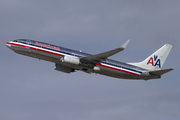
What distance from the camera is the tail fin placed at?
61.1 m

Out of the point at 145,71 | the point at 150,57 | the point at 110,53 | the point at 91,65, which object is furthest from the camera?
the point at 150,57

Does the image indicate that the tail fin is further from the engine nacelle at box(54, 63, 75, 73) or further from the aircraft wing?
the engine nacelle at box(54, 63, 75, 73)

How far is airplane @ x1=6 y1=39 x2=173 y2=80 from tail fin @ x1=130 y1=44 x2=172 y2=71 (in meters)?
0.81

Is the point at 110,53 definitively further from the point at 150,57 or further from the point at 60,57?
the point at 150,57

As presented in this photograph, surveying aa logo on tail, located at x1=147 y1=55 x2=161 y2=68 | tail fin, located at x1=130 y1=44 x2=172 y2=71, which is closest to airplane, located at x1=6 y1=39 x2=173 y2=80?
tail fin, located at x1=130 y1=44 x2=172 y2=71

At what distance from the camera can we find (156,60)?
2448 inches

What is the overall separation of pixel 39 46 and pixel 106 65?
14.2 m

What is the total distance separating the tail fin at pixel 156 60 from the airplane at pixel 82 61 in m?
0.81

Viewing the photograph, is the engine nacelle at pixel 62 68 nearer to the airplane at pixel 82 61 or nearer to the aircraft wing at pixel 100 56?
the airplane at pixel 82 61

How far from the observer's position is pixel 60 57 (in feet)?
174

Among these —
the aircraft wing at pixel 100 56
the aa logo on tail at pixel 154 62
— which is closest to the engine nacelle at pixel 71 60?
the aircraft wing at pixel 100 56

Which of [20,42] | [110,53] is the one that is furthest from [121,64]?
[20,42]

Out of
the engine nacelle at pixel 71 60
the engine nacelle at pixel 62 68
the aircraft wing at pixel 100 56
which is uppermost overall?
the aircraft wing at pixel 100 56

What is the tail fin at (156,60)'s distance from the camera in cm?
6108
